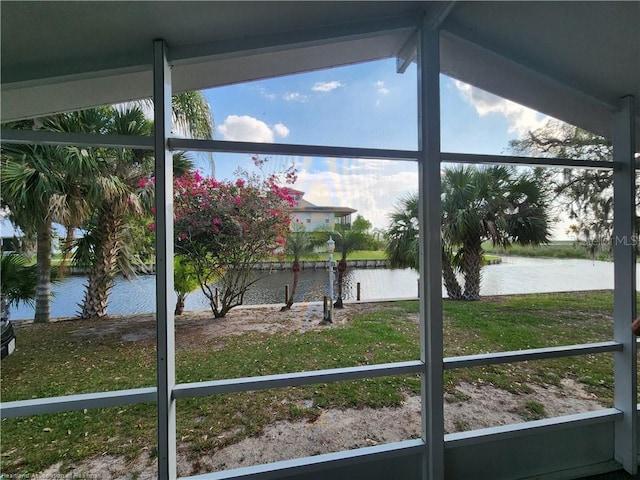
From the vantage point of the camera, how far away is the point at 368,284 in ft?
6.50

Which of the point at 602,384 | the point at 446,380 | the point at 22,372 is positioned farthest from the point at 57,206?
the point at 602,384

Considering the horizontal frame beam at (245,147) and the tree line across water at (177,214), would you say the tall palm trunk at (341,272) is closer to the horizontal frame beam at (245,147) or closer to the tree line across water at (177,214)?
the tree line across water at (177,214)

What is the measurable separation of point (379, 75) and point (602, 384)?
2.80 m

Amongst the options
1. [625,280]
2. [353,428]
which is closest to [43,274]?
[353,428]

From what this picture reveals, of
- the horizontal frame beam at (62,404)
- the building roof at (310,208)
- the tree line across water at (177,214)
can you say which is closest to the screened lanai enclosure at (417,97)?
the horizontal frame beam at (62,404)

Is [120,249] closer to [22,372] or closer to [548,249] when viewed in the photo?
[22,372]

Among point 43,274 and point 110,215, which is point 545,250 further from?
point 43,274

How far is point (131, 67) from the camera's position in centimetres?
129

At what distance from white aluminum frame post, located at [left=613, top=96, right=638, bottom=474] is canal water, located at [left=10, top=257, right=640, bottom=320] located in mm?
211

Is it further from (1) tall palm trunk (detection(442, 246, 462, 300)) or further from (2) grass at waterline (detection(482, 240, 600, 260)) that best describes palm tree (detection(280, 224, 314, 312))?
(2) grass at waterline (detection(482, 240, 600, 260))

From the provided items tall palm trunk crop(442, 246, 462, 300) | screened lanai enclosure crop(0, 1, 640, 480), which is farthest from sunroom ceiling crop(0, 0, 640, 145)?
tall palm trunk crop(442, 246, 462, 300)

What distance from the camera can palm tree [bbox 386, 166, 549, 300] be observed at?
7.29 ft

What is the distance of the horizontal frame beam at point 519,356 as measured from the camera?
1.49 metres

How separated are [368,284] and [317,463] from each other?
43.1 inches
